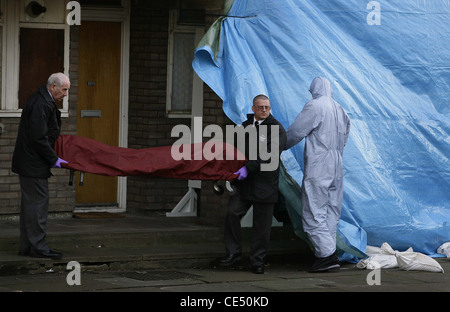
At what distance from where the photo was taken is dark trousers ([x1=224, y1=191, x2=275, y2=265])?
10.4 meters

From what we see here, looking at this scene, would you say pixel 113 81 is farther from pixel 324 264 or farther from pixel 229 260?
pixel 324 264

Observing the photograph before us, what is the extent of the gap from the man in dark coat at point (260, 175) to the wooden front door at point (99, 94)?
296cm

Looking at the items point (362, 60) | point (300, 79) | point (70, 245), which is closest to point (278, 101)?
point (300, 79)

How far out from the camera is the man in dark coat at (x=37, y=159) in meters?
9.88

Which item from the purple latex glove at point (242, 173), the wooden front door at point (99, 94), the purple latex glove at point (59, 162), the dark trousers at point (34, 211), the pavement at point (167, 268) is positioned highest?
the wooden front door at point (99, 94)

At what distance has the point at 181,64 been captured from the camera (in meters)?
13.2

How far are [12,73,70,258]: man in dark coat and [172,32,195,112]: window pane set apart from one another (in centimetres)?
325

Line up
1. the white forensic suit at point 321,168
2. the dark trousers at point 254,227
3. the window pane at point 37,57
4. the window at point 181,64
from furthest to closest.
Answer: the window at point 181,64 → the window pane at point 37,57 → the white forensic suit at point 321,168 → the dark trousers at point 254,227

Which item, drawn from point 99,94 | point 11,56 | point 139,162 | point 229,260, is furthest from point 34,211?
point 99,94

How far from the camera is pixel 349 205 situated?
11.2 metres

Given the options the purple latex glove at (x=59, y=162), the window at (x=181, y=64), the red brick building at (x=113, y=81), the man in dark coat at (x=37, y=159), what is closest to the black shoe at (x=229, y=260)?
the red brick building at (x=113, y=81)

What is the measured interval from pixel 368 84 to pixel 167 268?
320 centimetres

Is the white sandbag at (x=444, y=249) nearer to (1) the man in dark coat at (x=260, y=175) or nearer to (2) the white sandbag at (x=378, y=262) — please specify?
(2) the white sandbag at (x=378, y=262)

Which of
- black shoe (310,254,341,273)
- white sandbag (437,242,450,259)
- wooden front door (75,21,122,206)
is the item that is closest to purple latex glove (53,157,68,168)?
wooden front door (75,21,122,206)
